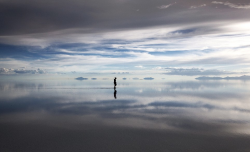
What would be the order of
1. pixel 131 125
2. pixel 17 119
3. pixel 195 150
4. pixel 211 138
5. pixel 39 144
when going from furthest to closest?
pixel 17 119 < pixel 131 125 < pixel 211 138 < pixel 39 144 < pixel 195 150

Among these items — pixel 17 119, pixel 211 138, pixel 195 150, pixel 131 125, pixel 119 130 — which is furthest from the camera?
pixel 17 119

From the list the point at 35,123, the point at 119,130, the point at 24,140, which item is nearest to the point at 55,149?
the point at 24,140

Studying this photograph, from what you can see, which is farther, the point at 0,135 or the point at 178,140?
the point at 0,135

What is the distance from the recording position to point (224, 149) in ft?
36.0

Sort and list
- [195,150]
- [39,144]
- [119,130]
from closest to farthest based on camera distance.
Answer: [195,150], [39,144], [119,130]

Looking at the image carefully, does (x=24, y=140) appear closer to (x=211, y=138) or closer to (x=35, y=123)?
(x=35, y=123)

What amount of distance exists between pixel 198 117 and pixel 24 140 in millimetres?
15606

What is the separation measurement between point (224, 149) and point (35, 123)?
14.9m

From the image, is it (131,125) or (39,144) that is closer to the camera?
(39,144)

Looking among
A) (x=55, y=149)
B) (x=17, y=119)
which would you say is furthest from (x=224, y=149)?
(x=17, y=119)

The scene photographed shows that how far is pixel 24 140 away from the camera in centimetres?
1241

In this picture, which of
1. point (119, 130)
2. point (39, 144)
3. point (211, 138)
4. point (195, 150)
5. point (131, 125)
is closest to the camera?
point (195, 150)

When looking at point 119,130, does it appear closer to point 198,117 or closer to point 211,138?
point 211,138

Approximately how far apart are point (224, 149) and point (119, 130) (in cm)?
721
